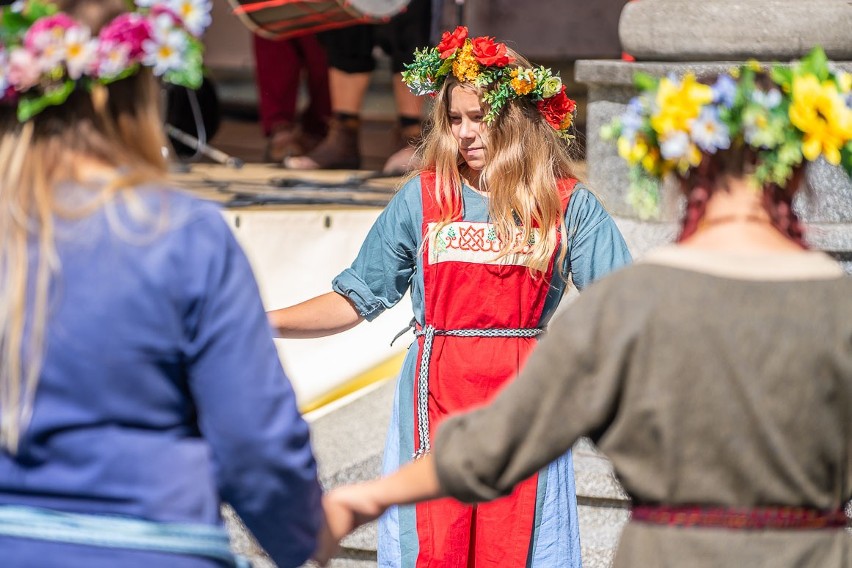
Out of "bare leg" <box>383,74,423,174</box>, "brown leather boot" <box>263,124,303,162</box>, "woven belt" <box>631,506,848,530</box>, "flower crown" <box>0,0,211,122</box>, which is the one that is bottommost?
"brown leather boot" <box>263,124,303,162</box>

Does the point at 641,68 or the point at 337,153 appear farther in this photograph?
the point at 337,153

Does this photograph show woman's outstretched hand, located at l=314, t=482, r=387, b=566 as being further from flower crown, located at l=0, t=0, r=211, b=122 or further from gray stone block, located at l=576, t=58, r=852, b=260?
gray stone block, located at l=576, t=58, r=852, b=260

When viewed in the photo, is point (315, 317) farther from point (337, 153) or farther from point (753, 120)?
point (337, 153)

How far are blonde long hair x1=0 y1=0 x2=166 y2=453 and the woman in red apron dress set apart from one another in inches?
56.0

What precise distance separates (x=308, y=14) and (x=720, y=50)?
294 centimetres

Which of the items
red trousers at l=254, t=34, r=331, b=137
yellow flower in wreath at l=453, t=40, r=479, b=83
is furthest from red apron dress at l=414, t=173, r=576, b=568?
red trousers at l=254, t=34, r=331, b=137

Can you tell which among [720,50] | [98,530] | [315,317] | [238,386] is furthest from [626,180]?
[98,530]

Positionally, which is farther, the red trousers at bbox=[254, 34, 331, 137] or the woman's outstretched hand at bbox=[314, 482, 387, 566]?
the red trousers at bbox=[254, 34, 331, 137]

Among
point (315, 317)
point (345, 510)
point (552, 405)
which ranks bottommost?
point (315, 317)

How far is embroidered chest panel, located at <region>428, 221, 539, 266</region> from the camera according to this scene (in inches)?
139

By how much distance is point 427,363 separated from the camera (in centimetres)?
357

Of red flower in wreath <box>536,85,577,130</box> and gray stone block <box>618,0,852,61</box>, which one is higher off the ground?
gray stone block <box>618,0,852,61</box>

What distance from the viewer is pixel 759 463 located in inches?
78.5

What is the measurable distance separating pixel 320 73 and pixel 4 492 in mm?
6136
